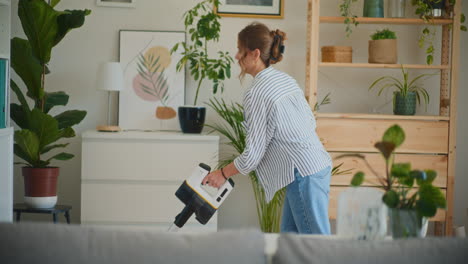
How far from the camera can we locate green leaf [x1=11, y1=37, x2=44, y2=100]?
4031 millimetres

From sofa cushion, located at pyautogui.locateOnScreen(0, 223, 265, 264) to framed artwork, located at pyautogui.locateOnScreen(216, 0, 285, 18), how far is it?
3.29m

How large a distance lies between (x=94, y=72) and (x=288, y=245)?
339 centimetres

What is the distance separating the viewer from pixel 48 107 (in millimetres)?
4258

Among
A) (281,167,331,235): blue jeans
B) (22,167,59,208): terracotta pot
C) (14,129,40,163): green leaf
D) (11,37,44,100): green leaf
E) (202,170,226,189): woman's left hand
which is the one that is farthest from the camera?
(22,167,59,208): terracotta pot

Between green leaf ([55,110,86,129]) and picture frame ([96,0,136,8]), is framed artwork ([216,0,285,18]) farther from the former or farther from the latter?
green leaf ([55,110,86,129])

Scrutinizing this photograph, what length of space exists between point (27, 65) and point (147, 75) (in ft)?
3.04

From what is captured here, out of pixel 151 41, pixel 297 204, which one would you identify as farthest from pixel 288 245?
pixel 151 41

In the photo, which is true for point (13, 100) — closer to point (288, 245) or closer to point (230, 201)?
point (230, 201)

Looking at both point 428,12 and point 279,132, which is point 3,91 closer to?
point 279,132

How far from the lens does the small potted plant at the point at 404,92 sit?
432 centimetres

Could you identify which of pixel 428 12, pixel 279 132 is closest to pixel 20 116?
pixel 279 132

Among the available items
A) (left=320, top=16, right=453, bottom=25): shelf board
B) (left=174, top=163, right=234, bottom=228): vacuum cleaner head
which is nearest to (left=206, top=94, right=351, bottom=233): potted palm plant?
(left=320, top=16, right=453, bottom=25): shelf board

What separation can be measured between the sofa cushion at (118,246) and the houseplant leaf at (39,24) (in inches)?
105

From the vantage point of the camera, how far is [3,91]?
3.15m
